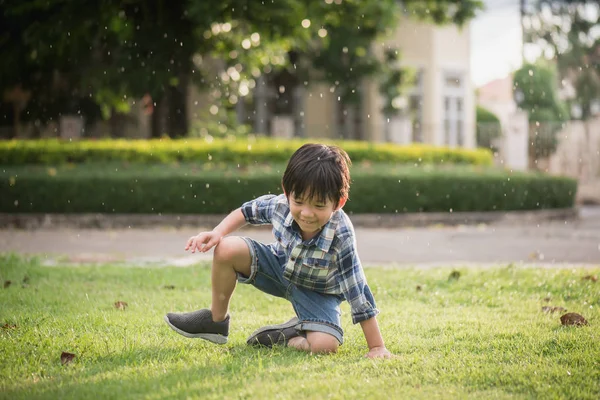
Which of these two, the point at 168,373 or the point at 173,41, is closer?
the point at 168,373

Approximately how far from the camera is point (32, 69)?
51.6 ft

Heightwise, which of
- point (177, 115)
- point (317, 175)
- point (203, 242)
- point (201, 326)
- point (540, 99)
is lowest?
point (201, 326)

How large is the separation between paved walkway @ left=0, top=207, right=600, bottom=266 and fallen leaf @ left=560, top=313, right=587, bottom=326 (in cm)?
277

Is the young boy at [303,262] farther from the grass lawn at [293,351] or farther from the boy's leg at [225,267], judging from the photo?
the grass lawn at [293,351]

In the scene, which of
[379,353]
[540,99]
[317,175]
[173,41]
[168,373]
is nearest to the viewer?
[168,373]

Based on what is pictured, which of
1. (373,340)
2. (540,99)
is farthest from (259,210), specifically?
(540,99)

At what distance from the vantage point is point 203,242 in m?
3.18

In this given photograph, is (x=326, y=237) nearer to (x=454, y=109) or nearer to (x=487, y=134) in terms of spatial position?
(x=487, y=134)

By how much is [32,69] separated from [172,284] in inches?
469

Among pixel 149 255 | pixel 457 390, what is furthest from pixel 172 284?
pixel 457 390

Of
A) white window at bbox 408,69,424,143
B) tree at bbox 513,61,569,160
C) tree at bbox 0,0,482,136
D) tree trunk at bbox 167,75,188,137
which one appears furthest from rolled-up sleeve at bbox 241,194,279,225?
tree at bbox 513,61,569,160

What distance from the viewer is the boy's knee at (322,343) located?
10.6ft

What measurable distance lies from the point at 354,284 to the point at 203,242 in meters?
0.67

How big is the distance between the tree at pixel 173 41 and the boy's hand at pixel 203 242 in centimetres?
915
